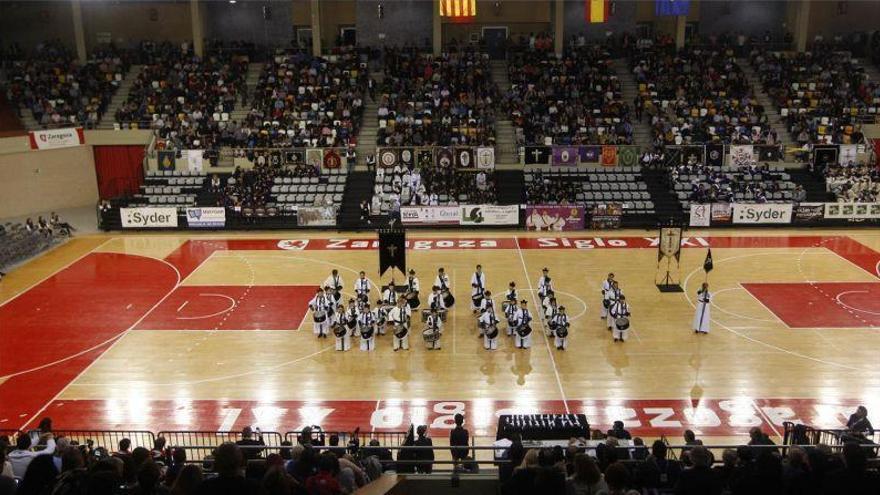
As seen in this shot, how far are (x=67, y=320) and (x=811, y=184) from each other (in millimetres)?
32016

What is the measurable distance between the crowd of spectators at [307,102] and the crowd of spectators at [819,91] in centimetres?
2281

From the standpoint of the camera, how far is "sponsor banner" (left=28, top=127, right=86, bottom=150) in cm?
3731

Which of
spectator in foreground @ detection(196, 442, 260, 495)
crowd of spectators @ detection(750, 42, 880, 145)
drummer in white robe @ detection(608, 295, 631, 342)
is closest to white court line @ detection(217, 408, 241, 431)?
drummer in white robe @ detection(608, 295, 631, 342)

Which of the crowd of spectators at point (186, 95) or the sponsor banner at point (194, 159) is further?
the crowd of spectators at point (186, 95)

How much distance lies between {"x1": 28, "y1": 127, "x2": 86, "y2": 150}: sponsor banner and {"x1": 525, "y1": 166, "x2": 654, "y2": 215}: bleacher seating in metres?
23.2

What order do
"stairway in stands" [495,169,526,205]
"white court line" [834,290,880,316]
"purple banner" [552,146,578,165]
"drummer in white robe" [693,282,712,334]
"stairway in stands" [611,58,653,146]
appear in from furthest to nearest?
"stairway in stands" [611,58,653,146] < "purple banner" [552,146,578,165] < "stairway in stands" [495,169,526,205] < "white court line" [834,290,880,316] < "drummer in white robe" [693,282,712,334]

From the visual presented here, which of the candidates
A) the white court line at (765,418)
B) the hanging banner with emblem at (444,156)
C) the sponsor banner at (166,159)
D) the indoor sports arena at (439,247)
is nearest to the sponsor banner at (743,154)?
the indoor sports arena at (439,247)

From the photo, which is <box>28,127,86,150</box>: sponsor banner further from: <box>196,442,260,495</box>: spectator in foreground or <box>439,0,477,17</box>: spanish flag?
<box>196,442,260,495</box>: spectator in foreground

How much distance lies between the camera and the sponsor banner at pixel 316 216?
Result: 34.2m

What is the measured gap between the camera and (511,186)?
36.6m

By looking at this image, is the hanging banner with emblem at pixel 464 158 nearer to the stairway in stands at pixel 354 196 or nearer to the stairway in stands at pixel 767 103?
the stairway in stands at pixel 354 196

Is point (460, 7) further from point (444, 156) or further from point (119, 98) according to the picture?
point (119, 98)

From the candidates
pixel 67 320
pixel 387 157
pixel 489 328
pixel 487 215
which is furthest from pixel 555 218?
pixel 67 320

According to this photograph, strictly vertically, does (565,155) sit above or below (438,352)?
above
